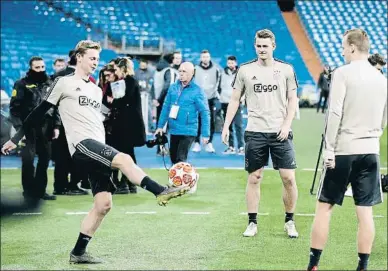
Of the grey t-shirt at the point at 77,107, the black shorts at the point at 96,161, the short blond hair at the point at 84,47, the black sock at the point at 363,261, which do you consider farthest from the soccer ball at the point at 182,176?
the black sock at the point at 363,261

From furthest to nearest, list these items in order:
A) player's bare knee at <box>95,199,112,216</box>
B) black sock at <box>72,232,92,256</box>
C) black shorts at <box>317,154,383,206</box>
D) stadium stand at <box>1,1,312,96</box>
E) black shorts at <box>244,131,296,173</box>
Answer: stadium stand at <box>1,1,312,96</box> → black shorts at <box>244,131,296,173</box> → black sock at <box>72,232,92,256</box> → player's bare knee at <box>95,199,112,216</box> → black shorts at <box>317,154,383,206</box>

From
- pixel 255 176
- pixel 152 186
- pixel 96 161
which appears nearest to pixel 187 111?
pixel 255 176

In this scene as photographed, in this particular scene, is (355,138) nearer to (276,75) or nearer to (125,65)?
(276,75)

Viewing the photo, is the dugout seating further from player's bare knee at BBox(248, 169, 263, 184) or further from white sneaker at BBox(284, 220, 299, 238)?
player's bare knee at BBox(248, 169, 263, 184)

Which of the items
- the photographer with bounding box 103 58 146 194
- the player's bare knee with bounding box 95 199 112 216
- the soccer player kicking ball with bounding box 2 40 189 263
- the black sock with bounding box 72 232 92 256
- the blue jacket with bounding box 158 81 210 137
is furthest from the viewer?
the photographer with bounding box 103 58 146 194

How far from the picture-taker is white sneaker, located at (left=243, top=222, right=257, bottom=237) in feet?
26.8

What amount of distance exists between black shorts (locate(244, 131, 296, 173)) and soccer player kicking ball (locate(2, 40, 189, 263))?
1.59 metres

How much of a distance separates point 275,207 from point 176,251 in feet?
9.08

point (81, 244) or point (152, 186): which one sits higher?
point (152, 186)

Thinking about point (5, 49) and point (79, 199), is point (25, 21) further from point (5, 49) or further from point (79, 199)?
point (79, 199)

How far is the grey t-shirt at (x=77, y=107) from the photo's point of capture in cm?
681

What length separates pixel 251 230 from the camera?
8188 mm

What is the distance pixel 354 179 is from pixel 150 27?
2376 centimetres

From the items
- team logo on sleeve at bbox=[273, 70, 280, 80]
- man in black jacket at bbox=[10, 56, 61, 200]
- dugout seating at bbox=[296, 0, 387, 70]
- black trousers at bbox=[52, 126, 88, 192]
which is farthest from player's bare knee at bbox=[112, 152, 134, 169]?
dugout seating at bbox=[296, 0, 387, 70]
